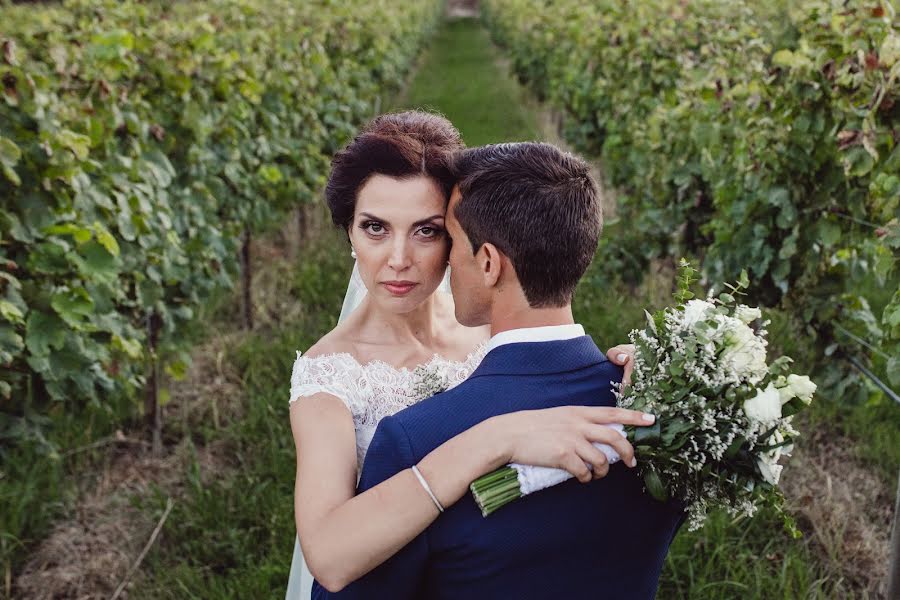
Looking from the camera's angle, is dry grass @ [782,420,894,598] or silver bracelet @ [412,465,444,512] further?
dry grass @ [782,420,894,598]

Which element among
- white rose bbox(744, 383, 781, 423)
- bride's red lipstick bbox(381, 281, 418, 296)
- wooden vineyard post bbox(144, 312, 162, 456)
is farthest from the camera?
wooden vineyard post bbox(144, 312, 162, 456)

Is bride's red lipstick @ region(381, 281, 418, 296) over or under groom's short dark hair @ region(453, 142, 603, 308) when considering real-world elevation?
under

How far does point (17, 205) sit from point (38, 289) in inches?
13.6

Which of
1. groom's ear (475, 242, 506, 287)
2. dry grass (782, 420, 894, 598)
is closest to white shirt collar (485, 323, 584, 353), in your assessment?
groom's ear (475, 242, 506, 287)

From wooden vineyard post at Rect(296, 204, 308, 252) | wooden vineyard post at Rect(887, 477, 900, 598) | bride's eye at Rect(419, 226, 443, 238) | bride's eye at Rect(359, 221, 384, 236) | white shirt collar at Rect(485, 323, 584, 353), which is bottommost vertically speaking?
wooden vineyard post at Rect(296, 204, 308, 252)

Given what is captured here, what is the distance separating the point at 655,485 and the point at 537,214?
555mm

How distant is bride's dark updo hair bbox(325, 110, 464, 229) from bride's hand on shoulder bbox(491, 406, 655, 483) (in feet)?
2.82

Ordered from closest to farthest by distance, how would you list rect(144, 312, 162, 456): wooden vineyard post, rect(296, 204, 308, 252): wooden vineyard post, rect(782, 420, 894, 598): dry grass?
rect(782, 420, 894, 598): dry grass, rect(144, 312, 162, 456): wooden vineyard post, rect(296, 204, 308, 252): wooden vineyard post

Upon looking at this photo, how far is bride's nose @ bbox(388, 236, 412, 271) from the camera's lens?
7.46 ft

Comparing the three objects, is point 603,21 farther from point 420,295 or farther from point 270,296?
point 420,295

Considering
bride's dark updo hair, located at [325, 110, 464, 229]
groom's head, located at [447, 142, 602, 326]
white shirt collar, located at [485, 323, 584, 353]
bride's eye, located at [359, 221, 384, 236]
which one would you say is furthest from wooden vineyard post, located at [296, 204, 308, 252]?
white shirt collar, located at [485, 323, 584, 353]

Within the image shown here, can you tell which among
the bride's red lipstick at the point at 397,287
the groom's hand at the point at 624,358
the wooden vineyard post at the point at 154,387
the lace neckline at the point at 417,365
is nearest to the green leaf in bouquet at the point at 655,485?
the groom's hand at the point at 624,358

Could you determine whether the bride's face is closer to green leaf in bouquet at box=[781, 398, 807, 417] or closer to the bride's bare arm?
the bride's bare arm

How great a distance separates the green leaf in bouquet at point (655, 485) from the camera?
1.56m
